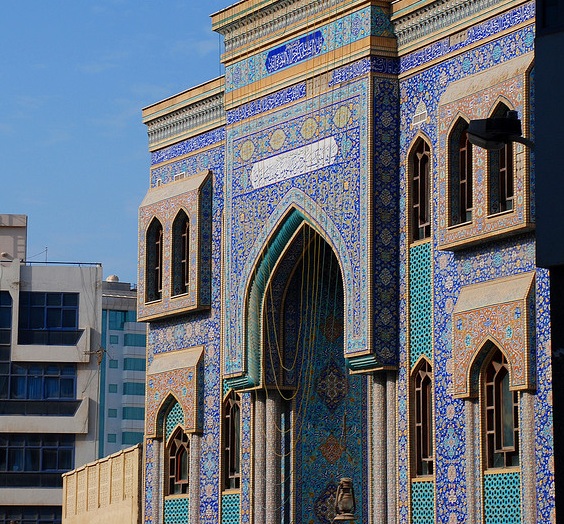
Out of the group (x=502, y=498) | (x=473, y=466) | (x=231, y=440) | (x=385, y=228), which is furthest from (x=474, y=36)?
(x=231, y=440)

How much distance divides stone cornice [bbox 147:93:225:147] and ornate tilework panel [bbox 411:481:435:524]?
6803mm

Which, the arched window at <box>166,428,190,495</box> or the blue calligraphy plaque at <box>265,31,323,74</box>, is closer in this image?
the blue calligraphy plaque at <box>265,31,323,74</box>

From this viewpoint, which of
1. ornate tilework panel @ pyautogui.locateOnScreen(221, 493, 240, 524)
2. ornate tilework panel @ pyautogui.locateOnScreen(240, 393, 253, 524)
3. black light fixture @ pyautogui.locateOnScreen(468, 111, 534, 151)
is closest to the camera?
black light fixture @ pyautogui.locateOnScreen(468, 111, 534, 151)

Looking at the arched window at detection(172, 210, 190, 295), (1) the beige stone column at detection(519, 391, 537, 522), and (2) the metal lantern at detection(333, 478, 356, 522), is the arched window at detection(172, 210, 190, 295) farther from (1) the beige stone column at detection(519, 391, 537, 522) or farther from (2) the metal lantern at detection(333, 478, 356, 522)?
(1) the beige stone column at detection(519, 391, 537, 522)

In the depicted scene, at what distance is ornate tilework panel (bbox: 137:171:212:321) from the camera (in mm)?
23609

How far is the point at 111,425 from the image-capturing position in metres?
46.7

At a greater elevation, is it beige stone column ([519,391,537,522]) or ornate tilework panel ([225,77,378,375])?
ornate tilework panel ([225,77,378,375])

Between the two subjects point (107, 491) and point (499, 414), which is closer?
point (499, 414)

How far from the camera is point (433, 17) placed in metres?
19.6

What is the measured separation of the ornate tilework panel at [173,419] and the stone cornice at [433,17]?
6921mm

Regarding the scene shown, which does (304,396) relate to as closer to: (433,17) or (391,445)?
(391,445)

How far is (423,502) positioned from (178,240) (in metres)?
6.77

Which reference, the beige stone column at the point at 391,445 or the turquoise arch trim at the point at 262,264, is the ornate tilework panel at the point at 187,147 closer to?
the turquoise arch trim at the point at 262,264

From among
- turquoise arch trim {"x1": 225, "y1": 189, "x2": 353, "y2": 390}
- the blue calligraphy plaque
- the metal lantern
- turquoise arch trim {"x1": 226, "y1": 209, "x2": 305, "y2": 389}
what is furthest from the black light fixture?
turquoise arch trim {"x1": 226, "y1": 209, "x2": 305, "y2": 389}
